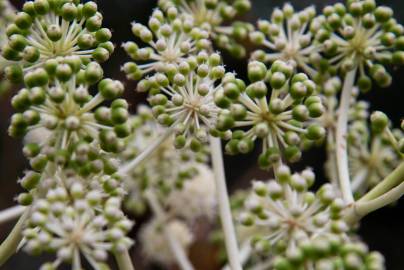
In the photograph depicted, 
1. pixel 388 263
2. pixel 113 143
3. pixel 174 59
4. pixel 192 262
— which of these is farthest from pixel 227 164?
pixel 113 143

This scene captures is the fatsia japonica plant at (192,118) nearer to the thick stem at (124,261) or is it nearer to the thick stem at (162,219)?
the thick stem at (124,261)

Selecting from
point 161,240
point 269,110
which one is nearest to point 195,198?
point 161,240

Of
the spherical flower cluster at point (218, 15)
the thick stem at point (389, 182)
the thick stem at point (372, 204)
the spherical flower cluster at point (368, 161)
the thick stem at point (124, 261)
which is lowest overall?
the thick stem at point (372, 204)

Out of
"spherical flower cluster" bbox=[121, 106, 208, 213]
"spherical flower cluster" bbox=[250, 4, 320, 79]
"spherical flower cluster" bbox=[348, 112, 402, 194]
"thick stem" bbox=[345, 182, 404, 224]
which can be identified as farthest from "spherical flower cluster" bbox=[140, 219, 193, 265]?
"thick stem" bbox=[345, 182, 404, 224]

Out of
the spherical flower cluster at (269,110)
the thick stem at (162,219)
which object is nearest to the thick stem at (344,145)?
the spherical flower cluster at (269,110)

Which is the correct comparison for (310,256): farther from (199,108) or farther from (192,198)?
(192,198)

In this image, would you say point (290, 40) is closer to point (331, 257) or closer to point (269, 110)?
point (269, 110)
